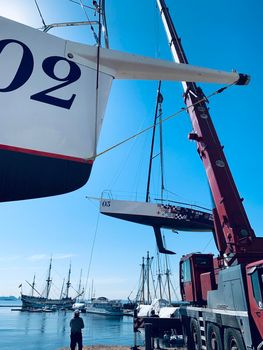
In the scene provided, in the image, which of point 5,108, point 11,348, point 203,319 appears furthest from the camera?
point 11,348

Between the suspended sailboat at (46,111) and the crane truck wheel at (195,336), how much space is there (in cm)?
908

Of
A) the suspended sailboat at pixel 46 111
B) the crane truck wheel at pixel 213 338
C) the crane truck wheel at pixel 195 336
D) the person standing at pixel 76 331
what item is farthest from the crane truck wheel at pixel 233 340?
the suspended sailboat at pixel 46 111

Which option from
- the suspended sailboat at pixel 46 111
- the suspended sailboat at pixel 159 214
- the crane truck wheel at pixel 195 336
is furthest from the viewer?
the suspended sailboat at pixel 159 214

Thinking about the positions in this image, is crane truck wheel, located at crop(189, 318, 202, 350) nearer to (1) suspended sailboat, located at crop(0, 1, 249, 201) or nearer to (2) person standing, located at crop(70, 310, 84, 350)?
(2) person standing, located at crop(70, 310, 84, 350)

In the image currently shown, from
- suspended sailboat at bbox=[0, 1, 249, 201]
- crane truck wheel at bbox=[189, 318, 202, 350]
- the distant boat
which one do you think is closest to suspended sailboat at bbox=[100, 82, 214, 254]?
crane truck wheel at bbox=[189, 318, 202, 350]

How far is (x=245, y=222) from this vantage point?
877cm

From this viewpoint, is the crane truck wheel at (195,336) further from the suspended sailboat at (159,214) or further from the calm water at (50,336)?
the calm water at (50,336)

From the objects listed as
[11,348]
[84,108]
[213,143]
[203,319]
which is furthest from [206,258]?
[11,348]

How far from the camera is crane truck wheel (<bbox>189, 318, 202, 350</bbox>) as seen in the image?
32.2 ft

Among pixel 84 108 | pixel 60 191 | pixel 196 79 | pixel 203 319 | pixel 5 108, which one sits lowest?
pixel 203 319

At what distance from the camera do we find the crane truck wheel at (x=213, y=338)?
809 cm

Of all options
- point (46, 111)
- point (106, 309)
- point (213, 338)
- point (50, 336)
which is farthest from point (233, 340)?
point (106, 309)

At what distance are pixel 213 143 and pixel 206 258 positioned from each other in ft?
14.1

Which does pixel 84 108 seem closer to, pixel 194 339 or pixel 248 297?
pixel 248 297
